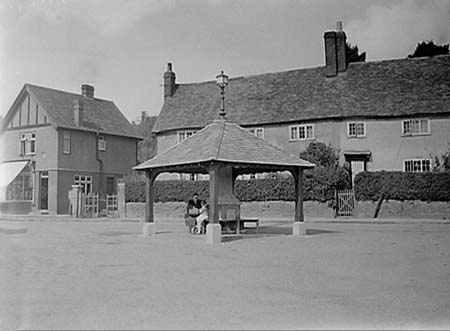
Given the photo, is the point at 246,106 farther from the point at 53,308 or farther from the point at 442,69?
the point at 53,308

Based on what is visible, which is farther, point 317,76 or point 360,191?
point 317,76

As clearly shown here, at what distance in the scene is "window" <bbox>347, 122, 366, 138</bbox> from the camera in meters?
19.8

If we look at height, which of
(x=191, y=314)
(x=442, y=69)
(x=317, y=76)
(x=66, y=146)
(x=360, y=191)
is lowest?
(x=191, y=314)

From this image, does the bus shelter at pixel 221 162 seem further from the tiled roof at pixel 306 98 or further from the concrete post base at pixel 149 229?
the tiled roof at pixel 306 98

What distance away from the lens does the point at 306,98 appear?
21156mm

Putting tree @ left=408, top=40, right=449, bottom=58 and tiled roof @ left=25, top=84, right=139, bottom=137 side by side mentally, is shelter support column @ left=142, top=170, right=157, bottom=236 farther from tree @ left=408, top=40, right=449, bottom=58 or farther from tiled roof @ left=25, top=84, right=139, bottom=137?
tree @ left=408, top=40, right=449, bottom=58

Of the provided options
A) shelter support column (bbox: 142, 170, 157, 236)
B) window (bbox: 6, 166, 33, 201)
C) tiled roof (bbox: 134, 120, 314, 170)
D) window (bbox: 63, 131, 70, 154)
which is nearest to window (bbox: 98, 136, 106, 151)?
window (bbox: 63, 131, 70, 154)

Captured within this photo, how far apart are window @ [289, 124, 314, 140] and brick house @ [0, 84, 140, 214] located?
5.61m

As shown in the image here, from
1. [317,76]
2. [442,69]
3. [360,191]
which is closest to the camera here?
[442,69]

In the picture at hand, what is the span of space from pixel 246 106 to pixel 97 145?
792 centimetres

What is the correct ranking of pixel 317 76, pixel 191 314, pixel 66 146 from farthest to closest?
pixel 317 76 → pixel 66 146 → pixel 191 314

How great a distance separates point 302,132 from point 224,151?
12.0m

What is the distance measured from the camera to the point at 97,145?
616 inches

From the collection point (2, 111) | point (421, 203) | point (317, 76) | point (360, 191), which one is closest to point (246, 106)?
point (317, 76)
